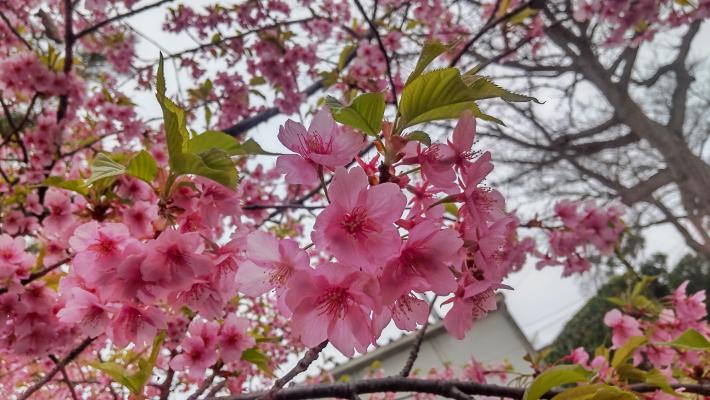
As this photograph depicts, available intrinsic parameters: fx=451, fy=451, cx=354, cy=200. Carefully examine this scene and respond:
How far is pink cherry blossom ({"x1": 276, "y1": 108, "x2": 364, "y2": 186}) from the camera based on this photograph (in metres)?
0.70

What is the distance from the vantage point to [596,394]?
31.8 inches

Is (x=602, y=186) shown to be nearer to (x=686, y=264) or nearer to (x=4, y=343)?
(x=686, y=264)

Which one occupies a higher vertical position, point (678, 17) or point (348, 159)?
point (678, 17)

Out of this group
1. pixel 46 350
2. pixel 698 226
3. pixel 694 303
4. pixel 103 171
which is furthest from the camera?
pixel 698 226

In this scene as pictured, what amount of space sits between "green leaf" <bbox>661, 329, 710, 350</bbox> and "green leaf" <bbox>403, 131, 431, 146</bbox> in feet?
3.05

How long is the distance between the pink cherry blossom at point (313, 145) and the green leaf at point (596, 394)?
599 millimetres

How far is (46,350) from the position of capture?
52.9 inches

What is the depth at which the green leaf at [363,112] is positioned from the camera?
2.22 ft

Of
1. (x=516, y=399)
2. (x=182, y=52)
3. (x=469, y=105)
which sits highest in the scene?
(x=182, y=52)

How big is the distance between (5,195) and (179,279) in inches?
81.2

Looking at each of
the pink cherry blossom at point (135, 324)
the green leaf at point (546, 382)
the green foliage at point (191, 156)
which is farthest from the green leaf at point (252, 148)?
the green leaf at point (546, 382)

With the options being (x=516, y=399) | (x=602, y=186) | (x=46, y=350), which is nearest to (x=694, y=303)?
(x=516, y=399)

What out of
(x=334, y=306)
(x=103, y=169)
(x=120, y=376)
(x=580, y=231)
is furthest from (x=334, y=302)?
(x=580, y=231)

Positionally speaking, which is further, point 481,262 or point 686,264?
point 686,264
